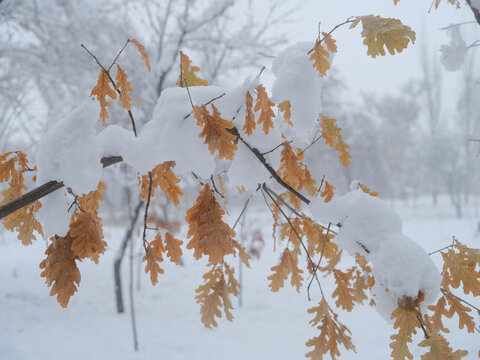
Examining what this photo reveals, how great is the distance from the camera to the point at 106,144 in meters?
0.75

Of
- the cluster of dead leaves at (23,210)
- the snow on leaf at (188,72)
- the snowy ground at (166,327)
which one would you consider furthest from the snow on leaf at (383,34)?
the snowy ground at (166,327)

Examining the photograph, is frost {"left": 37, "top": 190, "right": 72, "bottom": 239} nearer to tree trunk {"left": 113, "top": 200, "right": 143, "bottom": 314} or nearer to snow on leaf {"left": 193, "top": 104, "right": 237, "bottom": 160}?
snow on leaf {"left": 193, "top": 104, "right": 237, "bottom": 160}

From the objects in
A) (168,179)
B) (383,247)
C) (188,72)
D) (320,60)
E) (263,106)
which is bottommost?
(383,247)

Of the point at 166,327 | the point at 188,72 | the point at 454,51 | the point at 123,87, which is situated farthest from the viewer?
the point at 166,327

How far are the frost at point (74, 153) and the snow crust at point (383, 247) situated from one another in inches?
25.8


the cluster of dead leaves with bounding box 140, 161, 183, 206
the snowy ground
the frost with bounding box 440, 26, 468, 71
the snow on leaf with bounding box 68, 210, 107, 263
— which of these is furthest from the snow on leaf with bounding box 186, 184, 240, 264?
the snowy ground

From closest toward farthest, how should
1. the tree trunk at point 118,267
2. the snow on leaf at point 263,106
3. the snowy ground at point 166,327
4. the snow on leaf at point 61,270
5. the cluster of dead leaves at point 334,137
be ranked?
the snow on leaf at point 61,270 < the snow on leaf at point 263,106 < the cluster of dead leaves at point 334,137 < the snowy ground at point 166,327 < the tree trunk at point 118,267

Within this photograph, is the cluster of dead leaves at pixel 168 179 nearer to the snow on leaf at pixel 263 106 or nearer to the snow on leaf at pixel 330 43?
the snow on leaf at pixel 263 106

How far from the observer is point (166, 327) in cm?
355

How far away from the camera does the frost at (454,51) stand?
168cm

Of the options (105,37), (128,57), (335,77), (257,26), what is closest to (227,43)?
(257,26)

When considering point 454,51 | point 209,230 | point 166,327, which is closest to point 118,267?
point 166,327

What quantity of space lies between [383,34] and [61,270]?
0.95 m

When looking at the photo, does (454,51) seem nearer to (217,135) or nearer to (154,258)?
(217,135)
